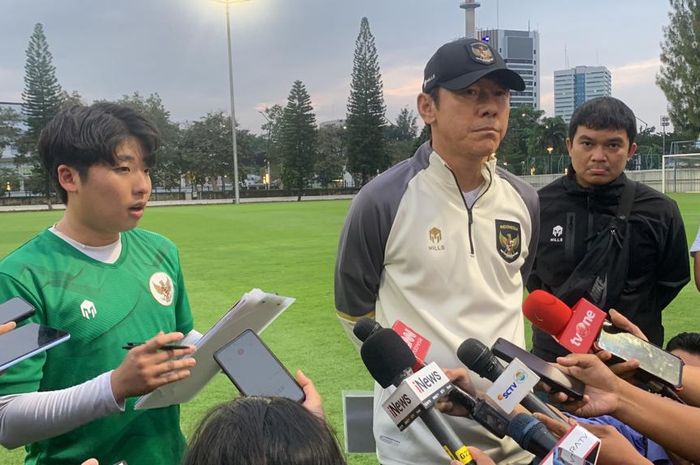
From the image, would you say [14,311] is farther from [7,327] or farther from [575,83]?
[575,83]

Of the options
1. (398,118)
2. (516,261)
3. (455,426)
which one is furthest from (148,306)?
(398,118)

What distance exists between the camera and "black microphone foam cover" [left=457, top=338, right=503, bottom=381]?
1562 millimetres

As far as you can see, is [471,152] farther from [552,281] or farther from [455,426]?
[552,281]

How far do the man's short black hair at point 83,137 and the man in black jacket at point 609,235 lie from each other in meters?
2.02

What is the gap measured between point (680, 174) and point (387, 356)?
122 ft

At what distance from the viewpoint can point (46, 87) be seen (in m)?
44.8

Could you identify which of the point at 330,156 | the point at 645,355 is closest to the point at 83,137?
the point at 645,355

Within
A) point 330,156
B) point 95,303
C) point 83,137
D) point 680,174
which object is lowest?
point 680,174

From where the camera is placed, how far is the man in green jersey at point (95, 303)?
163cm

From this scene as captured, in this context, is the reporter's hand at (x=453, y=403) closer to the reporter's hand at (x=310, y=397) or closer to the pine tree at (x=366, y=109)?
the reporter's hand at (x=310, y=397)

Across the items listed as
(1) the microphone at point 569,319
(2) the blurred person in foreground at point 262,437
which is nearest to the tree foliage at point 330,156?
(1) the microphone at point 569,319

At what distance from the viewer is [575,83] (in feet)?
282

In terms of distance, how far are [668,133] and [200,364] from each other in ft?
219

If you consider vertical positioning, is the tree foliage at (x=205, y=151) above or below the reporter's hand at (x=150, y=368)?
above
